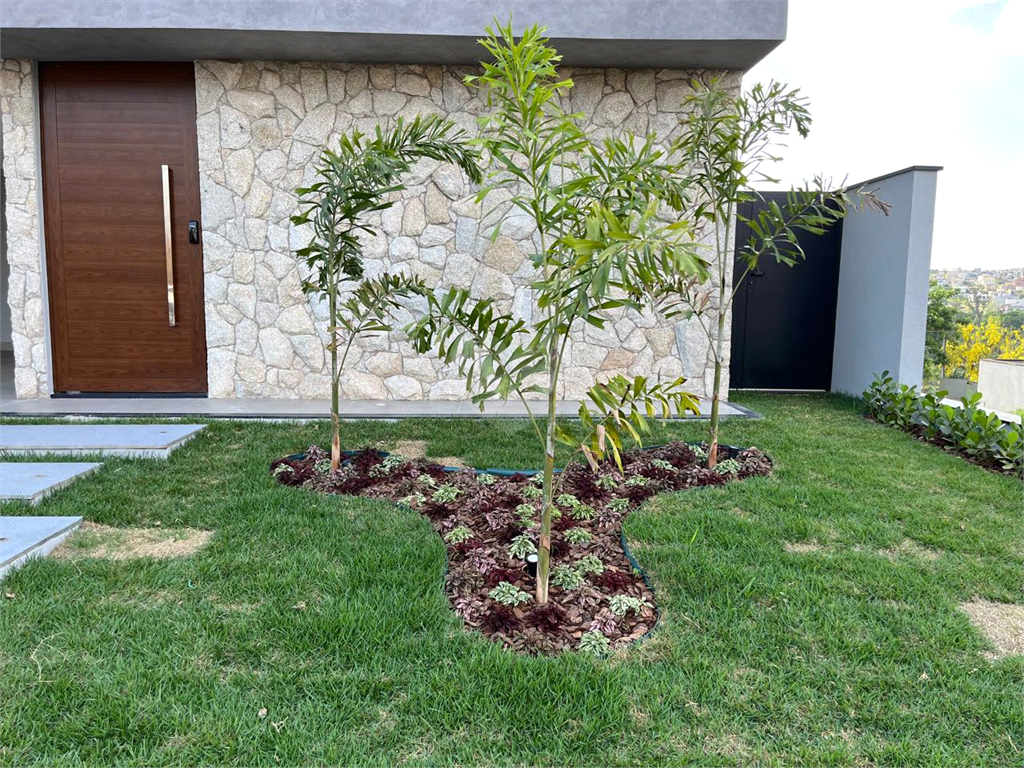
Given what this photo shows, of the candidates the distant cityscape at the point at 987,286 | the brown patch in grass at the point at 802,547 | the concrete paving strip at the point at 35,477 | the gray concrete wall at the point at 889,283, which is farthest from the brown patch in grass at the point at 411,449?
the distant cityscape at the point at 987,286

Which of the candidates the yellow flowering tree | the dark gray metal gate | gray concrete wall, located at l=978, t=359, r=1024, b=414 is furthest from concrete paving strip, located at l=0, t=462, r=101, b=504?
the yellow flowering tree

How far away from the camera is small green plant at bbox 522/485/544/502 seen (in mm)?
2926

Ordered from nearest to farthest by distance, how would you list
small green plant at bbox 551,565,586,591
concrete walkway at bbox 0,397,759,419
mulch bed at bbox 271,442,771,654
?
mulch bed at bbox 271,442,771,654 < small green plant at bbox 551,565,586,591 < concrete walkway at bbox 0,397,759,419

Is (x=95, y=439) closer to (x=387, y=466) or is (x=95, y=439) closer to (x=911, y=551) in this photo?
(x=387, y=466)

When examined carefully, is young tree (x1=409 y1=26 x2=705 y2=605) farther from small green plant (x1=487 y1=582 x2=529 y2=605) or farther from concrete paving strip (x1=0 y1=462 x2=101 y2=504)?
concrete paving strip (x1=0 y1=462 x2=101 y2=504)

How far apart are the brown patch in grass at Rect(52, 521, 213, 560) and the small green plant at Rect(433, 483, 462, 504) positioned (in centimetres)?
94

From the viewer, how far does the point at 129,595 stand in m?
2.13

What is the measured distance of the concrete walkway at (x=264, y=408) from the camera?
4672 millimetres

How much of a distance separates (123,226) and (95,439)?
2.08 meters

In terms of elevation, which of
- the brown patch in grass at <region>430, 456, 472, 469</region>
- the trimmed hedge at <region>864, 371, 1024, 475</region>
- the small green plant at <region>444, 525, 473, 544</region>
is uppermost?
the trimmed hedge at <region>864, 371, 1024, 475</region>

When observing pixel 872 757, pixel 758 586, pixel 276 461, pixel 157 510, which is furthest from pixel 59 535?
pixel 872 757

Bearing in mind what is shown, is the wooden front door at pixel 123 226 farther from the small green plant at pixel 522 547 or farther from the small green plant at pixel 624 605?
the small green plant at pixel 624 605

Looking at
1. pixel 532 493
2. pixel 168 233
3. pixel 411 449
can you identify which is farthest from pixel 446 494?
pixel 168 233

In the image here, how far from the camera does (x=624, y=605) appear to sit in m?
2.09
